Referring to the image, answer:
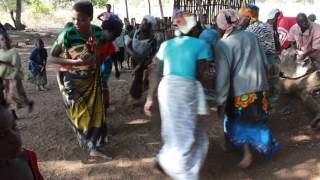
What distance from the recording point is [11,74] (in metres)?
5.98

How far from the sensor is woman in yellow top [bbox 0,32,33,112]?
18.9ft

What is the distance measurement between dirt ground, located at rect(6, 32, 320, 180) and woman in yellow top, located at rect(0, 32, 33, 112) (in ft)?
1.73

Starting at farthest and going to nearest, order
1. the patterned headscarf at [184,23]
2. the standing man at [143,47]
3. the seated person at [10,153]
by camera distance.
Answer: the standing man at [143,47], the patterned headscarf at [184,23], the seated person at [10,153]

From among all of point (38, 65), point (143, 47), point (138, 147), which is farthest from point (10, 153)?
point (38, 65)

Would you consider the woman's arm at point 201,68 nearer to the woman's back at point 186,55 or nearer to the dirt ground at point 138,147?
the woman's back at point 186,55

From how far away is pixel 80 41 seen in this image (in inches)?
180

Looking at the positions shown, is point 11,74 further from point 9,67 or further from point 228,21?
point 228,21

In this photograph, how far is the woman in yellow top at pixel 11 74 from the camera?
5.77 metres

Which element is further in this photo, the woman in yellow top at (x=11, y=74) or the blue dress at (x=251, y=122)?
the woman in yellow top at (x=11, y=74)

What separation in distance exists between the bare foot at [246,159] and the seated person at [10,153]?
304 cm

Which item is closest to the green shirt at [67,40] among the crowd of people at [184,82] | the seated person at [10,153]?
A: the crowd of people at [184,82]

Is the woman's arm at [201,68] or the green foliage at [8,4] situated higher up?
the woman's arm at [201,68]

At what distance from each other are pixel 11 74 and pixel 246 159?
3295 mm

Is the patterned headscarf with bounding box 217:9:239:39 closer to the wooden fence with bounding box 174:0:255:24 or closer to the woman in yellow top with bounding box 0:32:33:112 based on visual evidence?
the woman in yellow top with bounding box 0:32:33:112
